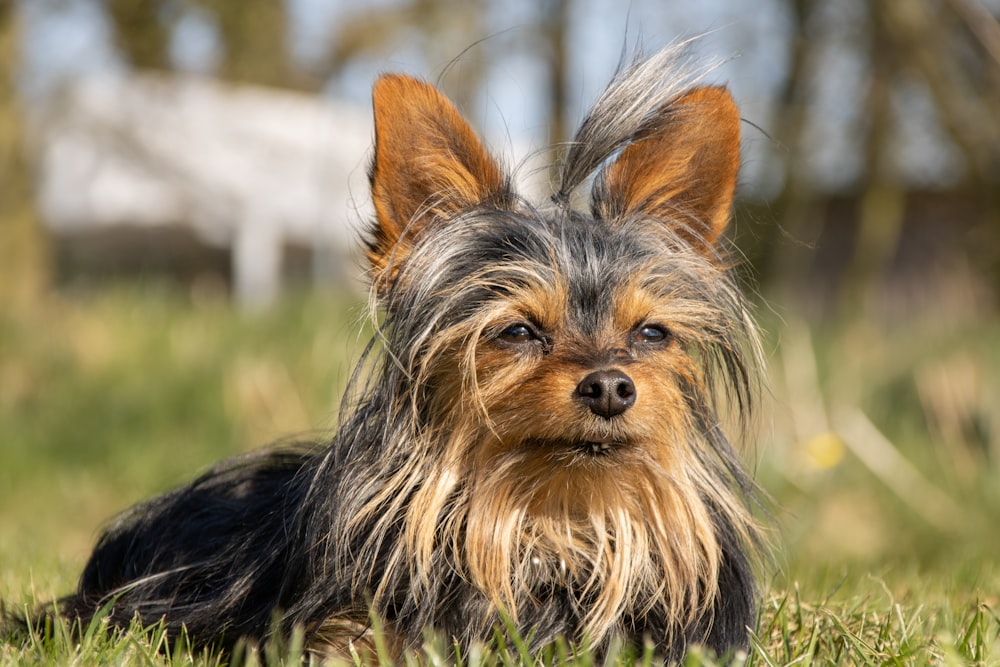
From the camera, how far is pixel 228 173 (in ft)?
53.8

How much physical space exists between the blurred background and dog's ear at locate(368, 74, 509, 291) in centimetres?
14

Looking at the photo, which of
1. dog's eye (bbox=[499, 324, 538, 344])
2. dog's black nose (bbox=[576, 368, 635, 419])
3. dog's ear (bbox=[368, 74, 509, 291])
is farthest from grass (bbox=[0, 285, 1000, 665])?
dog's black nose (bbox=[576, 368, 635, 419])

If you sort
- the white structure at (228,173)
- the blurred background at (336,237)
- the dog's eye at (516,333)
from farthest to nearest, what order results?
the white structure at (228,173), the blurred background at (336,237), the dog's eye at (516,333)

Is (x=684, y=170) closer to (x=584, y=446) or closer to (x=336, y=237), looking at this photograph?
(x=584, y=446)

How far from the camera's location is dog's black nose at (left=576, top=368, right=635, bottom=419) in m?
2.74

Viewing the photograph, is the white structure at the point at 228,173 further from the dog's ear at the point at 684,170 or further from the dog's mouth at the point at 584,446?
the dog's mouth at the point at 584,446

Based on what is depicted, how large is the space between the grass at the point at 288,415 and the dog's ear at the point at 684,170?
345cm

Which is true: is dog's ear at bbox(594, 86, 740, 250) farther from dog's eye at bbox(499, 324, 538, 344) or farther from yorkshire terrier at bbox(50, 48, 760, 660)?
dog's eye at bbox(499, 324, 538, 344)

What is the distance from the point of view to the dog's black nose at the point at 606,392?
2.74 meters

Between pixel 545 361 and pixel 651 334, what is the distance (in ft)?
1.18

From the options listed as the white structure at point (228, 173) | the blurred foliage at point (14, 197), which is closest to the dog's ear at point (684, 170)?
the blurred foliage at point (14, 197)

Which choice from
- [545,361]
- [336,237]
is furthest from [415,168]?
[336,237]

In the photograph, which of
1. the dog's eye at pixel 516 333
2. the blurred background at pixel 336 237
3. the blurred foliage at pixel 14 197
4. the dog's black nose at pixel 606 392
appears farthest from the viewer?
the blurred foliage at pixel 14 197

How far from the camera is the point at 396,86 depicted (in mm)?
2920
